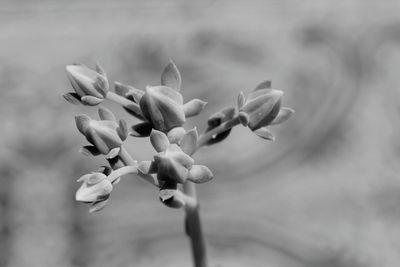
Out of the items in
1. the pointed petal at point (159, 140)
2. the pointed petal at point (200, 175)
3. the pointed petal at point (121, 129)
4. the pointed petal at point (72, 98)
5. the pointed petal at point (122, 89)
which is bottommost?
the pointed petal at point (200, 175)

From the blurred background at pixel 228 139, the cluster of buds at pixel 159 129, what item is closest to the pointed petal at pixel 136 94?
the cluster of buds at pixel 159 129

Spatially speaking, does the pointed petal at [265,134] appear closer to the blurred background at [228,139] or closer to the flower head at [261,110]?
the flower head at [261,110]

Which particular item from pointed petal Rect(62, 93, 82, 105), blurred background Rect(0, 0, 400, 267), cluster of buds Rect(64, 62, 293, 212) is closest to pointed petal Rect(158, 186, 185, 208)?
cluster of buds Rect(64, 62, 293, 212)

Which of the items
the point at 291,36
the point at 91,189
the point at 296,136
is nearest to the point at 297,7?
the point at 291,36

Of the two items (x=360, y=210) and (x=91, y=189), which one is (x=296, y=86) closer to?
(x=360, y=210)

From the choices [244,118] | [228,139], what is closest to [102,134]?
[244,118]

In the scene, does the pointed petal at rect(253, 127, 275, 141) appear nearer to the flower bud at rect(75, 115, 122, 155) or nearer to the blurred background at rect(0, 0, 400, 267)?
the flower bud at rect(75, 115, 122, 155)
